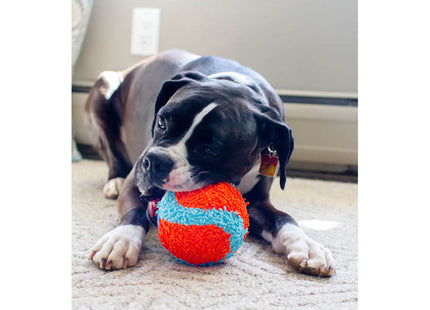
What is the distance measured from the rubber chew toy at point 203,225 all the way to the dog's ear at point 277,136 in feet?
0.67

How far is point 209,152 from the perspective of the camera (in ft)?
3.70

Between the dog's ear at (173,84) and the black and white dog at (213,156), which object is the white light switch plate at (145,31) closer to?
the black and white dog at (213,156)

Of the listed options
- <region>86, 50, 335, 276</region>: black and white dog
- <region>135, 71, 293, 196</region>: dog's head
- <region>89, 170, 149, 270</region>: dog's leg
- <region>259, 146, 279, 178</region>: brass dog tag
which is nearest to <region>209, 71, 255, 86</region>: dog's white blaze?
<region>86, 50, 335, 276</region>: black and white dog

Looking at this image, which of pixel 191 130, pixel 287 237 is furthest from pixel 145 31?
pixel 287 237

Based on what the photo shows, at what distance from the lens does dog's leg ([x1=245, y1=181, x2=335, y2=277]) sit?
1.10 metres

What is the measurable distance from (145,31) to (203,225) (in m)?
2.10

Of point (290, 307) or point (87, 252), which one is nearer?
point (290, 307)

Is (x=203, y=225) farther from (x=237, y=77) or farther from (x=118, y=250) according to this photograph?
(x=237, y=77)

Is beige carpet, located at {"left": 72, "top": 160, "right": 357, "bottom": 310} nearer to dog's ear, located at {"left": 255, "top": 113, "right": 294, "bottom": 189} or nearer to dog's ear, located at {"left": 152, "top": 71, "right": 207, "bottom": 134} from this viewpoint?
dog's ear, located at {"left": 255, "top": 113, "right": 294, "bottom": 189}

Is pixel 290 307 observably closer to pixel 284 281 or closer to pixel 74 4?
pixel 284 281
